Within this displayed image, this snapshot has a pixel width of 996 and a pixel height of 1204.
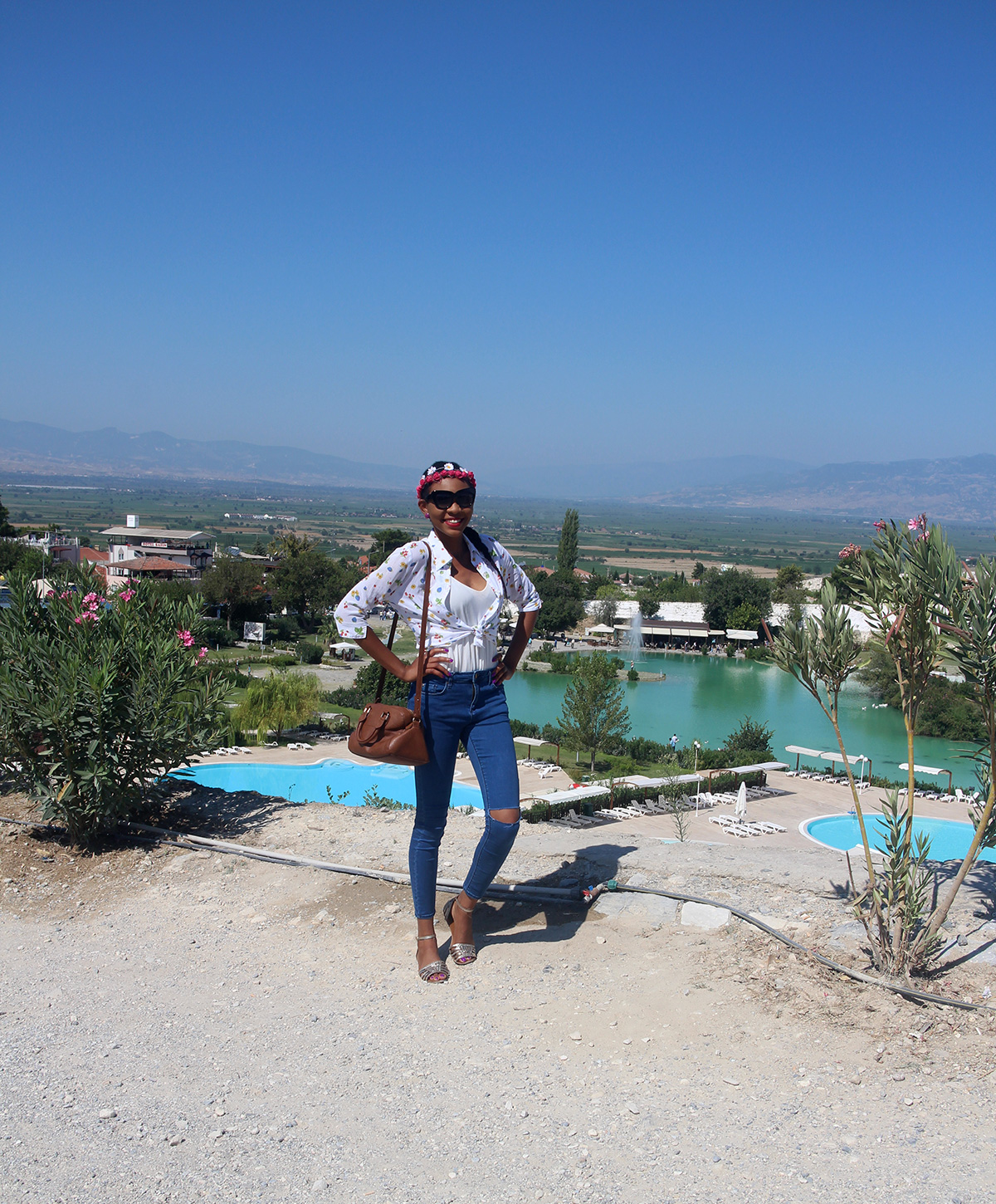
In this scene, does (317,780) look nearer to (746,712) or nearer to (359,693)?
(359,693)

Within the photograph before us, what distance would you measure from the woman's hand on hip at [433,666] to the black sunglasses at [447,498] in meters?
0.53

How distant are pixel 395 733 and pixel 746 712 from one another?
1290 inches

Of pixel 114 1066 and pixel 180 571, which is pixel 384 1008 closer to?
pixel 114 1066

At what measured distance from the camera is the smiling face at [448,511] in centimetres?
343

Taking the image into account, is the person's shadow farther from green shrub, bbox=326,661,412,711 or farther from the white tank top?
green shrub, bbox=326,661,412,711

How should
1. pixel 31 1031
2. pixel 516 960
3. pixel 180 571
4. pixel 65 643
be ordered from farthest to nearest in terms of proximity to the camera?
1. pixel 180 571
2. pixel 65 643
3. pixel 516 960
4. pixel 31 1031

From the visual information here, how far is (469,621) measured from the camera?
3.43m

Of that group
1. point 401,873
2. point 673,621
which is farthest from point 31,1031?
point 673,621

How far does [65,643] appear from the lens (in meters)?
5.01

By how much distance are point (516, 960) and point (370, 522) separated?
186100mm

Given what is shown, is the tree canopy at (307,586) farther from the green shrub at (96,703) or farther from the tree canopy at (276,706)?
the green shrub at (96,703)

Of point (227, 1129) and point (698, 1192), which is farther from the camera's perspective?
point (227, 1129)

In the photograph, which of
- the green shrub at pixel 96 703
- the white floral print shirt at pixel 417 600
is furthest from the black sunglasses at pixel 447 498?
the green shrub at pixel 96 703

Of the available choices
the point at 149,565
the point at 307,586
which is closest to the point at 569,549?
the point at 307,586
